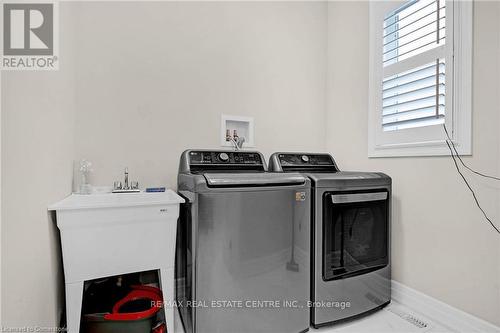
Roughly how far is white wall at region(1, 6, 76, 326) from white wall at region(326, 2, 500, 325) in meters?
2.02

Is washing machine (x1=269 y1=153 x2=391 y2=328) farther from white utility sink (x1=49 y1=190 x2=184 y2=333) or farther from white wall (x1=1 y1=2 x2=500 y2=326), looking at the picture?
white utility sink (x1=49 y1=190 x2=184 y2=333)

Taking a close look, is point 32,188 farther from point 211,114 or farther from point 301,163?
point 301,163

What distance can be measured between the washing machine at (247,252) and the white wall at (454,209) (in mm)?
805

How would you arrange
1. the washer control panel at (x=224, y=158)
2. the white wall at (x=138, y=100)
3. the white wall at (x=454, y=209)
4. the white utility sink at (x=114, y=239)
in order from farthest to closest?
the washer control panel at (x=224, y=158), the white wall at (x=454, y=209), the white utility sink at (x=114, y=239), the white wall at (x=138, y=100)

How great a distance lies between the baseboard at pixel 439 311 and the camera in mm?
1390

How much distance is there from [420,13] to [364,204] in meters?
1.32

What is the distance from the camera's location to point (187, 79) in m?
1.96

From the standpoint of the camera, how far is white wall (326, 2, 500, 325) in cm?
136

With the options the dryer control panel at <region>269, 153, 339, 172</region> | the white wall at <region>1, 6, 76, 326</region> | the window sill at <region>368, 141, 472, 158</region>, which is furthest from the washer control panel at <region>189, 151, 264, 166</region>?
the window sill at <region>368, 141, 472, 158</region>

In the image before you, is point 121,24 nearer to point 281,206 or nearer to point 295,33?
point 295,33

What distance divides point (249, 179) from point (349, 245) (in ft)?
2.53

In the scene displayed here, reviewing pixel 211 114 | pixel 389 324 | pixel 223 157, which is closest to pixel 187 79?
pixel 211 114

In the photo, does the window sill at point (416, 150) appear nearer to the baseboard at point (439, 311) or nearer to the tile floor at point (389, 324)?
the baseboard at point (439, 311)

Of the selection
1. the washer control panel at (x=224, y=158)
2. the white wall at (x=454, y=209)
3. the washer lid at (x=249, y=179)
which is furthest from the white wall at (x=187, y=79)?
the washer lid at (x=249, y=179)
